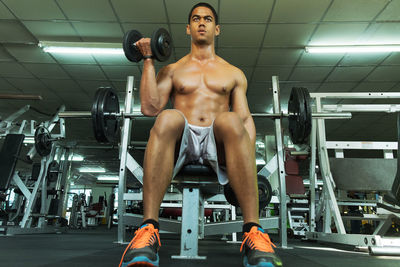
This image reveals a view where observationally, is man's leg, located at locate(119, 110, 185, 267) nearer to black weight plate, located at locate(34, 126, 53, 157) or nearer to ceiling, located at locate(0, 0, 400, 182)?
ceiling, located at locate(0, 0, 400, 182)

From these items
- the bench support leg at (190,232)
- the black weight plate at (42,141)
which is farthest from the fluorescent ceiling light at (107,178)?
the bench support leg at (190,232)

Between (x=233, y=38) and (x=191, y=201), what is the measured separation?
324 centimetres

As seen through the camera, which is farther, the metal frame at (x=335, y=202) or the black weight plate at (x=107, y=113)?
the metal frame at (x=335, y=202)

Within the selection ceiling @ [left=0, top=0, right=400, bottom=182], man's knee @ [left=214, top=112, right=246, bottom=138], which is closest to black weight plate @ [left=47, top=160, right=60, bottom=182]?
ceiling @ [left=0, top=0, right=400, bottom=182]

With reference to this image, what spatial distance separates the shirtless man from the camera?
0.86 m

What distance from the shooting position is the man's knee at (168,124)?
39.8 inches

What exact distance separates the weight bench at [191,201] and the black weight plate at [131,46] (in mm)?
489

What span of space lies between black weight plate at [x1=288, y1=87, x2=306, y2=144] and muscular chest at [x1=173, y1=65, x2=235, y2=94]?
0.35 metres

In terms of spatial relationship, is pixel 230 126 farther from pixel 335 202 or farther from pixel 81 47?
pixel 81 47

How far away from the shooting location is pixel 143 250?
785mm

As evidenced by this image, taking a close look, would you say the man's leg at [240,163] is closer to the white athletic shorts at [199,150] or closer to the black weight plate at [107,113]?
the white athletic shorts at [199,150]

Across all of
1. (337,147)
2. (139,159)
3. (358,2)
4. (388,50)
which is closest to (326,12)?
(358,2)

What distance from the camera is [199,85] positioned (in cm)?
136

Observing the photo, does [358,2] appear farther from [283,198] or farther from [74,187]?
[74,187]
